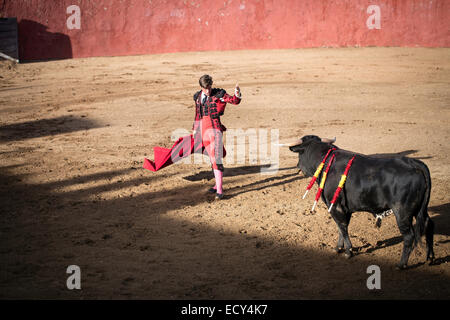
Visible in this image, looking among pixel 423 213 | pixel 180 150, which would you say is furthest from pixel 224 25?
pixel 423 213

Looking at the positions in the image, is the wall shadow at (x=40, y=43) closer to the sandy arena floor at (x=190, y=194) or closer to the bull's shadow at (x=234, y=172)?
the sandy arena floor at (x=190, y=194)

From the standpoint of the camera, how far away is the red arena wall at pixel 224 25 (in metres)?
18.2

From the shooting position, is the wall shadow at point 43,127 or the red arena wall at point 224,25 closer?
the wall shadow at point 43,127

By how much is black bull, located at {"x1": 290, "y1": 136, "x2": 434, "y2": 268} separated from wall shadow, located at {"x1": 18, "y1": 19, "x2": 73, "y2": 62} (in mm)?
15927

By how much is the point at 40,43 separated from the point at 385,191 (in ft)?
55.5

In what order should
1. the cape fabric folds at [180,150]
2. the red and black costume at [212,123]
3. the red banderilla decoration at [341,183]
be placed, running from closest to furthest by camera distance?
the red banderilla decoration at [341,183] → the red and black costume at [212,123] → the cape fabric folds at [180,150]

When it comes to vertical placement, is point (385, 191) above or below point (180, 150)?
below

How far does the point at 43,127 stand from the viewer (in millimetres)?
10523

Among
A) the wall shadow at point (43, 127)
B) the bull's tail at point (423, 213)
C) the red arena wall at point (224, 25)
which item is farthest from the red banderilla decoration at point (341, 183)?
the red arena wall at point (224, 25)

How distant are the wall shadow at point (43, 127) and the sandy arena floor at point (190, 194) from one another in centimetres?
4

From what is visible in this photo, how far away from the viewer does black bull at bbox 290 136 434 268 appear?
443 cm

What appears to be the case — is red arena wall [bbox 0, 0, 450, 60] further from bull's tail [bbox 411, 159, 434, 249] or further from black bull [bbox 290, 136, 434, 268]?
bull's tail [bbox 411, 159, 434, 249]

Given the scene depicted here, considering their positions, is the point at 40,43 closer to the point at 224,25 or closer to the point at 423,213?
the point at 224,25

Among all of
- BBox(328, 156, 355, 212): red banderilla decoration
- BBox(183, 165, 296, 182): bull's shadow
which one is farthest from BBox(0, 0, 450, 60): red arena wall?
BBox(328, 156, 355, 212): red banderilla decoration
